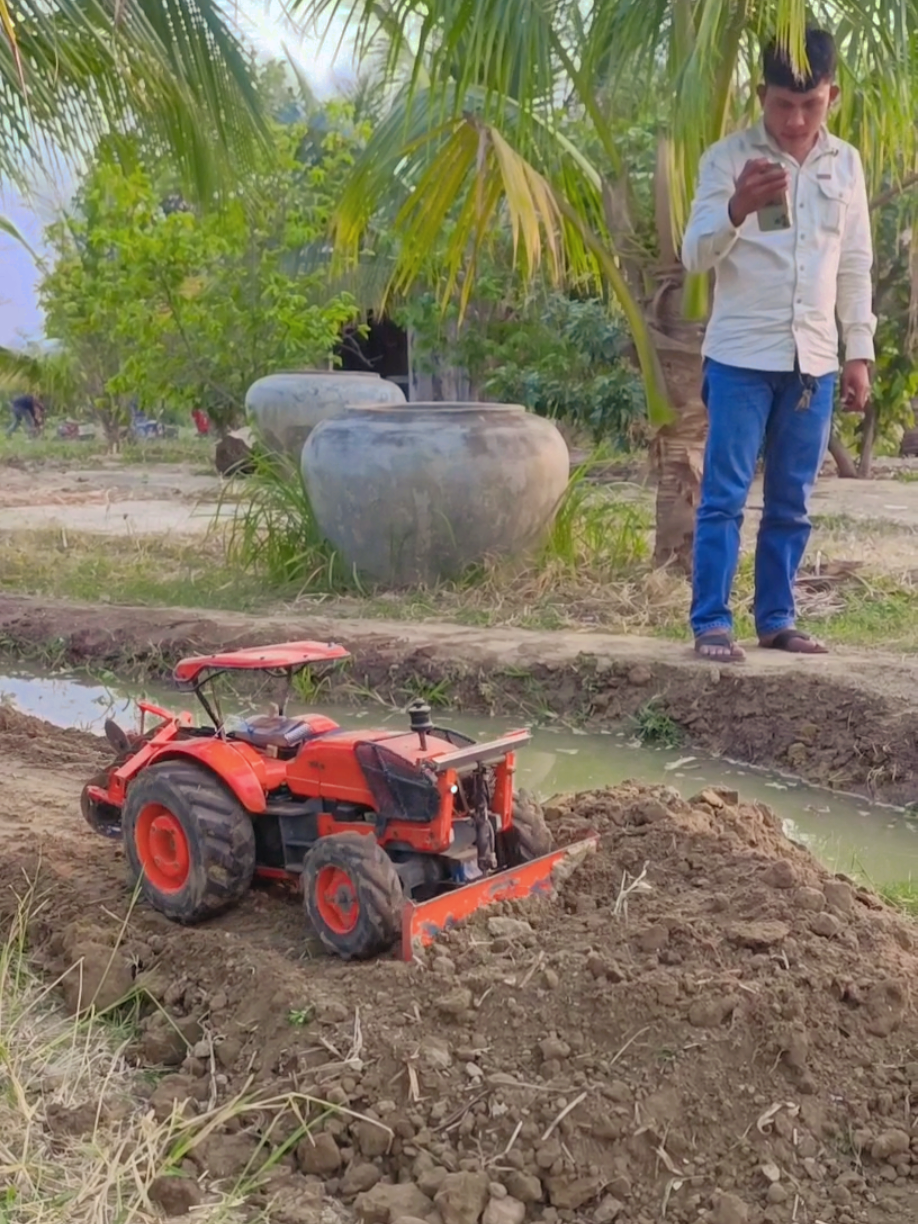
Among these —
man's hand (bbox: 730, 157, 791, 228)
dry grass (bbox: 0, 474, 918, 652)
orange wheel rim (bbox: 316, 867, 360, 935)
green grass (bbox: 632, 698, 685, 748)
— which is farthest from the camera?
dry grass (bbox: 0, 474, 918, 652)

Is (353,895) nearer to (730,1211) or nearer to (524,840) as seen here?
(524,840)

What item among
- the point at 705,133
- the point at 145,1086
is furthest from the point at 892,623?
the point at 145,1086

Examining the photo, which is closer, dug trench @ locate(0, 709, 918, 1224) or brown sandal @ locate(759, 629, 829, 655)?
dug trench @ locate(0, 709, 918, 1224)

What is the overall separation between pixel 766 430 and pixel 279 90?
2025 centimetres

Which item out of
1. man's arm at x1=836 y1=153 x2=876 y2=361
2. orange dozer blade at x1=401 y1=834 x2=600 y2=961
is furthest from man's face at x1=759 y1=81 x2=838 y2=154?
orange dozer blade at x1=401 y1=834 x2=600 y2=961

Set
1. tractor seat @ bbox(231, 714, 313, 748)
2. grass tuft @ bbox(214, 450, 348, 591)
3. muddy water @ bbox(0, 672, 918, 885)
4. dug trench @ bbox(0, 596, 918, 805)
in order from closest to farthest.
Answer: tractor seat @ bbox(231, 714, 313, 748), muddy water @ bbox(0, 672, 918, 885), dug trench @ bbox(0, 596, 918, 805), grass tuft @ bbox(214, 450, 348, 591)

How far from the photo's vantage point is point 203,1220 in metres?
2.06

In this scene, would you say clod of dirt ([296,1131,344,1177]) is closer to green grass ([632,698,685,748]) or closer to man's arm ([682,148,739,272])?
green grass ([632,698,685,748])

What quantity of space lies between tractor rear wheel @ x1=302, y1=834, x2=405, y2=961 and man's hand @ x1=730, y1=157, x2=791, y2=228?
9.49ft

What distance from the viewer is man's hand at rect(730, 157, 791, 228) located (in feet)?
15.4

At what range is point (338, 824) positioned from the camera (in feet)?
9.60

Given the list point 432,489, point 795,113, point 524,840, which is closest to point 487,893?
point 524,840

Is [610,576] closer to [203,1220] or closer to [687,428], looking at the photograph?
[687,428]

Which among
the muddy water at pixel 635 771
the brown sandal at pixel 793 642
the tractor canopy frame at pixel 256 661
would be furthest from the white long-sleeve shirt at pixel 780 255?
the tractor canopy frame at pixel 256 661
